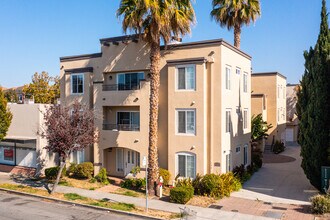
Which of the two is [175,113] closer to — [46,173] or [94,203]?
[94,203]

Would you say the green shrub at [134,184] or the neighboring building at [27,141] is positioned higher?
the neighboring building at [27,141]

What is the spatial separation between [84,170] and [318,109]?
1720cm

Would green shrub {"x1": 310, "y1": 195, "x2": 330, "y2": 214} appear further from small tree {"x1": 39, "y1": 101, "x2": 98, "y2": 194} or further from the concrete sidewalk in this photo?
small tree {"x1": 39, "y1": 101, "x2": 98, "y2": 194}

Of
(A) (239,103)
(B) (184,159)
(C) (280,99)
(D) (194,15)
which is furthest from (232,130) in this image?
(C) (280,99)

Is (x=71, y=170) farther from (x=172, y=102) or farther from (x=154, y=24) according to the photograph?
(x=154, y=24)

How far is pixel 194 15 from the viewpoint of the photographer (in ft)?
68.7

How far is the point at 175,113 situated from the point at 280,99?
24.4 meters

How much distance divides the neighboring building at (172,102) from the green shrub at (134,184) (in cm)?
192

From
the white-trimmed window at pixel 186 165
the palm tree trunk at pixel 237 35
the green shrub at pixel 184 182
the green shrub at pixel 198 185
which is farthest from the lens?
the palm tree trunk at pixel 237 35

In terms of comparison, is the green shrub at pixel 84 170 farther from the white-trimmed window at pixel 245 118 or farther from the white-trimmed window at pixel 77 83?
the white-trimmed window at pixel 245 118

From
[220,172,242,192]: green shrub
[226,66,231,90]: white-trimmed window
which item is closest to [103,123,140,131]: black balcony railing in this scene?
[226,66,231,90]: white-trimmed window

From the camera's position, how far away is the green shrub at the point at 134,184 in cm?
2175

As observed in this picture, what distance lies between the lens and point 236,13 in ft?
88.9

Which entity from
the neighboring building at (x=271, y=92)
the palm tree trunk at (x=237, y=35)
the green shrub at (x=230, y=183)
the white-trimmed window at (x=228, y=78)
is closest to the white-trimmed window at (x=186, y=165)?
the green shrub at (x=230, y=183)
